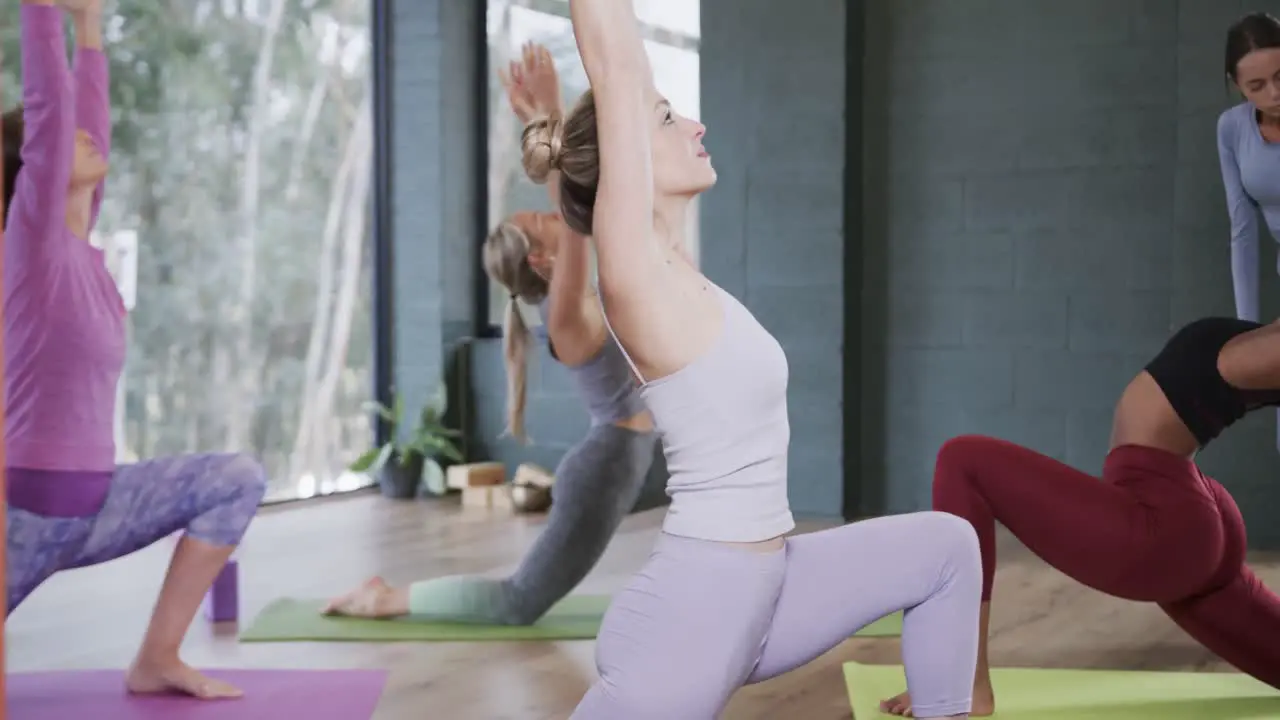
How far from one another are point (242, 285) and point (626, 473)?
3.09 meters

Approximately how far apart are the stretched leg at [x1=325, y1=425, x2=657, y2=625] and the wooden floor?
0.52 feet

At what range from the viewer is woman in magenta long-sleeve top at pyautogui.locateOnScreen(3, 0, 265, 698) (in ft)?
8.28

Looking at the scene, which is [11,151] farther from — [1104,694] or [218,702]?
[1104,694]

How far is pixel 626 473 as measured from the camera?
339 centimetres

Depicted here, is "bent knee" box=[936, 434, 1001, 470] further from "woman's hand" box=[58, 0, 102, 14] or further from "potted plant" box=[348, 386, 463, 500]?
"potted plant" box=[348, 386, 463, 500]

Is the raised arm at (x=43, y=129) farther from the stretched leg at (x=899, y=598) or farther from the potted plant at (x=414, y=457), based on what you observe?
the potted plant at (x=414, y=457)

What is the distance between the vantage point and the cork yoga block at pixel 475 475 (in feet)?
20.3

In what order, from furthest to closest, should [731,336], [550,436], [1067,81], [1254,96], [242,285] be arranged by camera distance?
[550,436], [242,285], [1067,81], [1254,96], [731,336]

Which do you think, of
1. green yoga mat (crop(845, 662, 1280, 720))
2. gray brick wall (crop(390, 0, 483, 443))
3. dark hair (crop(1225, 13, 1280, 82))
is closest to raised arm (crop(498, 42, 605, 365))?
green yoga mat (crop(845, 662, 1280, 720))

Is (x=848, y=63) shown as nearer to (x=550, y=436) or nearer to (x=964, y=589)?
(x=550, y=436)

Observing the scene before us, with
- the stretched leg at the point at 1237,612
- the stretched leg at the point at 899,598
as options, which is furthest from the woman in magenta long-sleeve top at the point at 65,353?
the stretched leg at the point at 1237,612

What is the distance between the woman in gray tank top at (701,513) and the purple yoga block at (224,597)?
2132 millimetres

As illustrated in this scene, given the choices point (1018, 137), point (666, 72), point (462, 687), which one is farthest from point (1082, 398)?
point (462, 687)

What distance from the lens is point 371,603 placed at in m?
3.71
